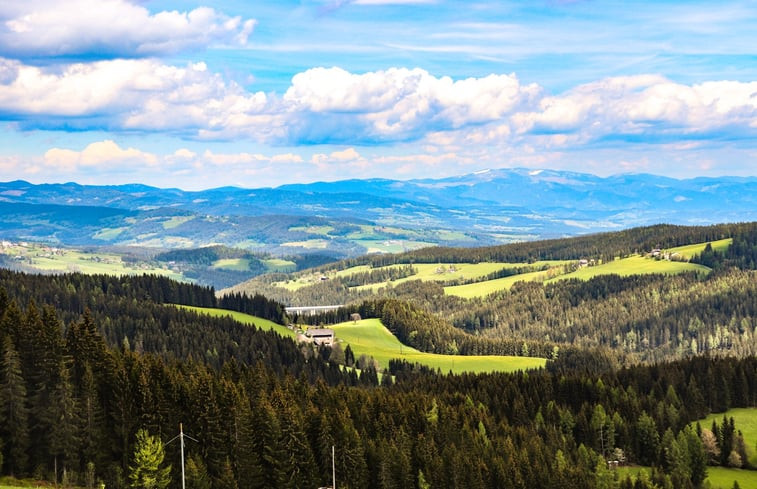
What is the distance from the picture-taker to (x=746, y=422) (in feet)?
434

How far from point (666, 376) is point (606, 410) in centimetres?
2522

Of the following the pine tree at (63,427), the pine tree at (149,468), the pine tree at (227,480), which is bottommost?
the pine tree at (227,480)

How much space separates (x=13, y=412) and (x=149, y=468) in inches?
540

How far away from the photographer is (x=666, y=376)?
5802 inches

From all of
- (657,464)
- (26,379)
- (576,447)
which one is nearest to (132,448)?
(26,379)

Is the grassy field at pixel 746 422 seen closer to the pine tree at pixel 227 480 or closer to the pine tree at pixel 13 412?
the pine tree at pixel 227 480

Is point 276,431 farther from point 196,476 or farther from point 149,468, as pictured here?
point 149,468

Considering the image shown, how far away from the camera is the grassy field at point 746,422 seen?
387 feet

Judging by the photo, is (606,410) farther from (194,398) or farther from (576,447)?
(194,398)

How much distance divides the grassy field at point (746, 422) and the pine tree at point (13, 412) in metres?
93.1

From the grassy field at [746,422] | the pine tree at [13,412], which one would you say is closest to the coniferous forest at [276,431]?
the pine tree at [13,412]

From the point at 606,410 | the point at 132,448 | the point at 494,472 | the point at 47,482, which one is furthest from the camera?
the point at 606,410

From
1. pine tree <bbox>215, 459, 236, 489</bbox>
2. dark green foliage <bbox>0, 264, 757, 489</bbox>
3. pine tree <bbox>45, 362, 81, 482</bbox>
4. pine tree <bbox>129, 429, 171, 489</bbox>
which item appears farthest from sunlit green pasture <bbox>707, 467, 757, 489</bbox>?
pine tree <bbox>45, 362, 81, 482</bbox>

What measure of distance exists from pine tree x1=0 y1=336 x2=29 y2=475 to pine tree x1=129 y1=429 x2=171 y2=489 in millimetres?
9901
